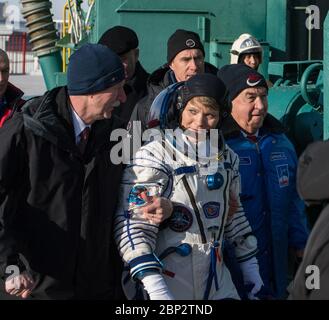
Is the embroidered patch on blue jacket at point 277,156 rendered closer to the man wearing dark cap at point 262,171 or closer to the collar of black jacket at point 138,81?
the man wearing dark cap at point 262,171

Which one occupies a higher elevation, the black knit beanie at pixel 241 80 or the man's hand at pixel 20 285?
the black knit beanie at pixel 241 80

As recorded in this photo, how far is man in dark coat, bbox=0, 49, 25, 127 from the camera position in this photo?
17.6ft

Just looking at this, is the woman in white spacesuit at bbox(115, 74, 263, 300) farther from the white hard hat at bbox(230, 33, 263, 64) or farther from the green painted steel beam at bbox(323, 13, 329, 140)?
the white hard hat at bbox(230, 33, 263, 64)

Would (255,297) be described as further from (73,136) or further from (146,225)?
(73,136)

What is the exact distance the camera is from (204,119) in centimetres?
394

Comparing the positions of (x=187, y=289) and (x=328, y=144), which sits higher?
(x=328, y=144)

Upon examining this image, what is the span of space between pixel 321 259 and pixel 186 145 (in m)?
1.36

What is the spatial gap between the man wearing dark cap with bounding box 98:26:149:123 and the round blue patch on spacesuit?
6.06ft

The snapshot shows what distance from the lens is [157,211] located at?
3725 millimetres

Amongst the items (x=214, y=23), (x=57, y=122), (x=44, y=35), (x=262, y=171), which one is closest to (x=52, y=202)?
(x=57, y=122)

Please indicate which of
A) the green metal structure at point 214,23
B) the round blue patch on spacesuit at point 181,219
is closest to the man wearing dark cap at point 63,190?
the round blue patch on spacesuit at point 181,219

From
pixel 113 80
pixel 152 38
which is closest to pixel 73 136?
pixel 113 80

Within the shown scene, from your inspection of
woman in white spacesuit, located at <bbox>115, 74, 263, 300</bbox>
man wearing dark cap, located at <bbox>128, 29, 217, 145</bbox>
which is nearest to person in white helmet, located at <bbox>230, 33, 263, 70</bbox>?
man wearing dark cap, located at <bbox>128, 29, 217, 145</bbox>

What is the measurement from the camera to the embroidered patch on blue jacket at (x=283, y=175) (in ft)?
15.5
